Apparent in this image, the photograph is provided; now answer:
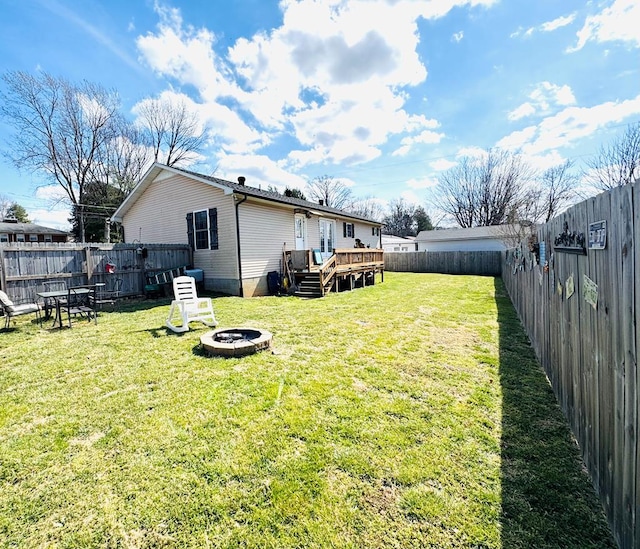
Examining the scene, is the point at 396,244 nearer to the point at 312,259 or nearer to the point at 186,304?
A: the point at 312,259

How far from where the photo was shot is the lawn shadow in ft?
5.68

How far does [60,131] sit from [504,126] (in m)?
31.4

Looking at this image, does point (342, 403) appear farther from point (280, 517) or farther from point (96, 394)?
point (96, 394)

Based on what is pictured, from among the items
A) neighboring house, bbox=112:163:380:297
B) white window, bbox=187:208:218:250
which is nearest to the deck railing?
neighboring house, bbox=112:163:380:297

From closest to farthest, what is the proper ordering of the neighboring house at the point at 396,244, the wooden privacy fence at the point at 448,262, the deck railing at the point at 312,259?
the deck railing at the point at 312,259, the wooden privacy fence at the point at 448,262, the neighboring house at the point at 396,244

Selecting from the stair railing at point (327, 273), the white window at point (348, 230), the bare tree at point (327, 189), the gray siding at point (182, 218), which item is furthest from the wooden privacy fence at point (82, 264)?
the bare tree at point (327, 189)

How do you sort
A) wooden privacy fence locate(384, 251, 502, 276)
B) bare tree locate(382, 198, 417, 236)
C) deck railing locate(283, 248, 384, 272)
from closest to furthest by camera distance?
1. deck railing locate(283, 248, 384, 272)
2. wooden privacy fence locate(384, 251, 502, 276)
3. bare tree locate(382, 198, 417, 236)

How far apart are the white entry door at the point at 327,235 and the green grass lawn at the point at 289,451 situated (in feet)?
37.9

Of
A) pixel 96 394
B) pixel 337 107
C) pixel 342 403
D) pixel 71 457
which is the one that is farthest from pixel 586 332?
pixel 337 107

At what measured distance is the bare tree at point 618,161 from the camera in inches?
750

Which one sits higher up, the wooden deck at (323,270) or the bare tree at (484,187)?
the bare tree at (484,187)

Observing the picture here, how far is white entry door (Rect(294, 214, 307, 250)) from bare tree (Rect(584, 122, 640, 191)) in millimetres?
19476

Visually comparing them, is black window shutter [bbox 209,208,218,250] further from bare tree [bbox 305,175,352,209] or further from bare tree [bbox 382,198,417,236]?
bare tree [bbox 382,198,417,236]

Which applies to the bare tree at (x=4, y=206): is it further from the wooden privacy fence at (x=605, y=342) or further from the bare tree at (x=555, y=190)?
the bare tree at (x=555, y=190)
